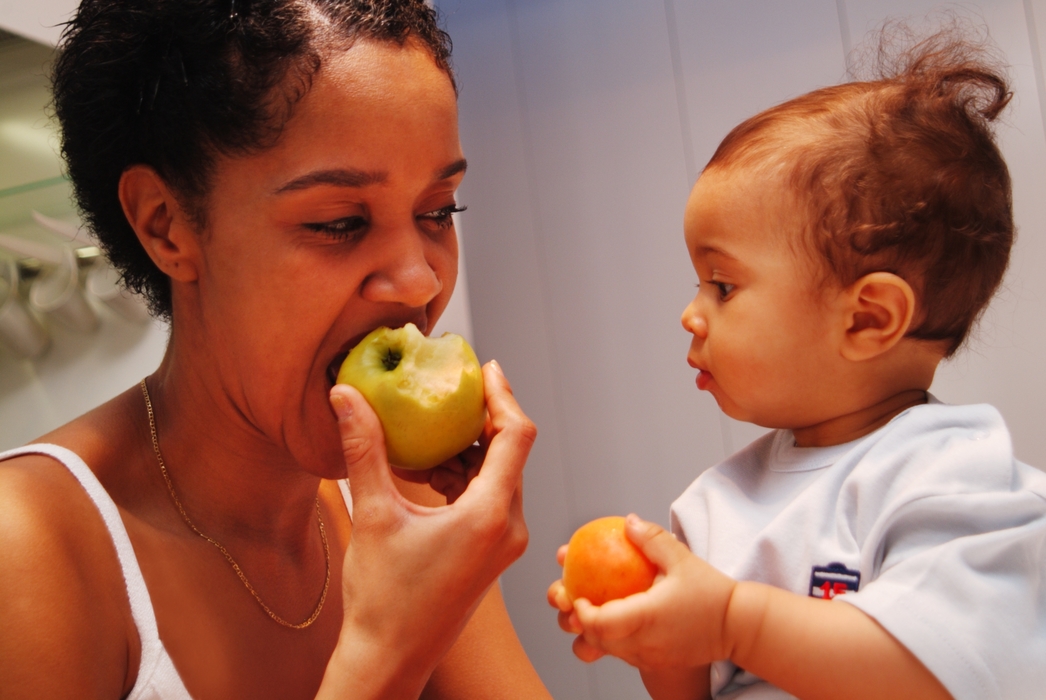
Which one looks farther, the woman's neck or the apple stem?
the woman's neck

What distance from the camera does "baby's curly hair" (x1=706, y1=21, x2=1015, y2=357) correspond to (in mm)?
885

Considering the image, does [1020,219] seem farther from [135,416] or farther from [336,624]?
[135,416]

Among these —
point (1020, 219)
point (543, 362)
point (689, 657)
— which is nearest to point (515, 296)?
point (543, 362)

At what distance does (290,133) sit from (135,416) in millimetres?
419

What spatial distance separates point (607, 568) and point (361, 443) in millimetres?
276

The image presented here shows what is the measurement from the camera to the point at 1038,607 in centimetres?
75

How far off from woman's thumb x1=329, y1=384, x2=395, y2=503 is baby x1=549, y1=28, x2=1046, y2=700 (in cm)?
24

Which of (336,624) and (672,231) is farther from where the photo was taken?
(672,231)

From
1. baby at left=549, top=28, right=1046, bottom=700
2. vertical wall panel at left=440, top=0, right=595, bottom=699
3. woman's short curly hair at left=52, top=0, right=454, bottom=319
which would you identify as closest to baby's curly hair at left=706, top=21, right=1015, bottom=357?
baby at left=549, top=28, right=1046, bottom=700

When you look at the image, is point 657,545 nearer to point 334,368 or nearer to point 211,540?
point 334,368

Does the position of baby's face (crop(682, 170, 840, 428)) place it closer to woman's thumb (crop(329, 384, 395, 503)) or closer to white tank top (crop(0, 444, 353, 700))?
woman's thumb (crop(329, 384, 395, 503))

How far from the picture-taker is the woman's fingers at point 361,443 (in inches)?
32.3

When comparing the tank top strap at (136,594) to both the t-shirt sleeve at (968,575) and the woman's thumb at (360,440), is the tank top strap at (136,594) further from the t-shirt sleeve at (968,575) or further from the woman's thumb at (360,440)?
the t-shirt sleeve at (968,575)

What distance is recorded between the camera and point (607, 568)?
752mm
